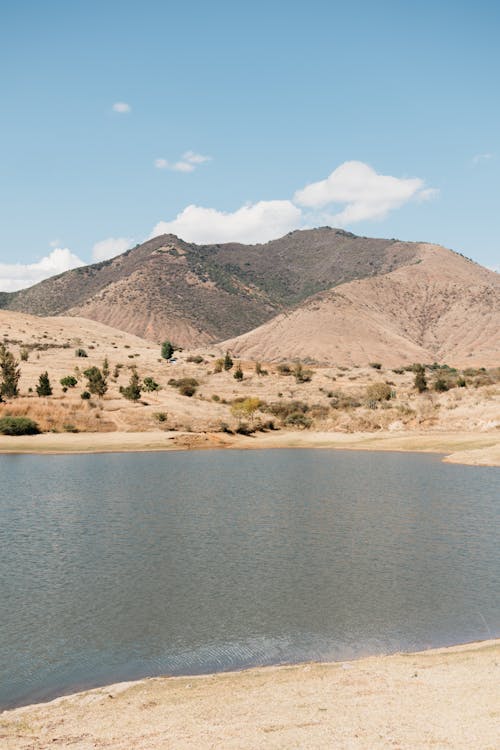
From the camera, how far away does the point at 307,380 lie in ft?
302

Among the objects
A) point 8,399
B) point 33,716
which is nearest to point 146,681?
point 33,716

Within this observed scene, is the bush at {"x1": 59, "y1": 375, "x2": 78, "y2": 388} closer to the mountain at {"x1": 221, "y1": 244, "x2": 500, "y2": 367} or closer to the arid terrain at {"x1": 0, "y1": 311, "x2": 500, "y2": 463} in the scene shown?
the arid terrain at {"x1": 0, "y1": 311, "x2": 500, "y2": 463}

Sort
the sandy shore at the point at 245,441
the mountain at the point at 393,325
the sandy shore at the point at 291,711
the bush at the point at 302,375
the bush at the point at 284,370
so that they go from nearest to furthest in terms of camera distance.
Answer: the sandy shore at the point at 291,711 < the sandy shore at the point at 245,441 < the bush at the point at 302,375 < the bush at the point at 284,370 < the mountain at the point at 393,325

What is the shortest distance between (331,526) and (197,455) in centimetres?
2919

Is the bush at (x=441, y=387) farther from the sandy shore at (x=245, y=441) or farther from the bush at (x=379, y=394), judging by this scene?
the sandy shore at (x=245, y=441)

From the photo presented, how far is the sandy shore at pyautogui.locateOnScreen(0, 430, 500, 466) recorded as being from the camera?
57.6 meters

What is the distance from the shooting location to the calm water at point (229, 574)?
15375mm

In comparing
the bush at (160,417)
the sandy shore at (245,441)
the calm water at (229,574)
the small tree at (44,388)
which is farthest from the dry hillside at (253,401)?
the calm water at (229,574)

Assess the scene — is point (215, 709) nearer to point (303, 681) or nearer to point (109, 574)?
point (303, 681)

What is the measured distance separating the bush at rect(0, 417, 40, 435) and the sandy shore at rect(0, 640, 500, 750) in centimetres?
5262

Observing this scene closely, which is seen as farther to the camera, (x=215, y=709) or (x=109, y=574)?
(x=109, y=574)

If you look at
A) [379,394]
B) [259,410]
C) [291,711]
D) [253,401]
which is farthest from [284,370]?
[291,711]

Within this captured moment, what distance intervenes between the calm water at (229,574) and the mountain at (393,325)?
102 metres

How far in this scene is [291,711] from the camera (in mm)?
10969
